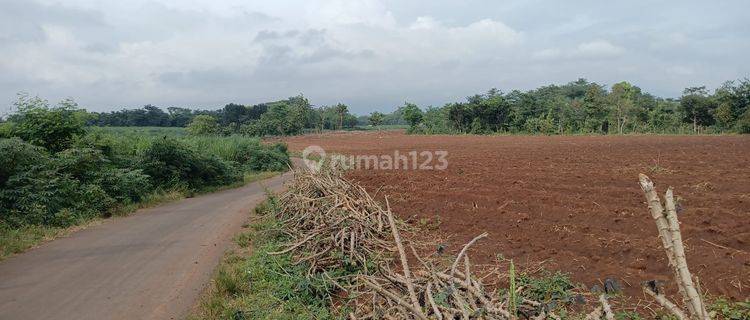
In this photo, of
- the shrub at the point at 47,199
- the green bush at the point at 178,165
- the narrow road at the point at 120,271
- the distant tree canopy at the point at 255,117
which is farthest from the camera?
the distant tree canopy at the point at 255,117

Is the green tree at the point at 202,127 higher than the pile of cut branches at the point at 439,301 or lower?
higher

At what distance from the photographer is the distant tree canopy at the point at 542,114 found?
3472cm

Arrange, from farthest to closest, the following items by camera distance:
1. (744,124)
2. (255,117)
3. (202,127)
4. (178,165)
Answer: (255,117) < (202,127) < (744,124) < (178,165)

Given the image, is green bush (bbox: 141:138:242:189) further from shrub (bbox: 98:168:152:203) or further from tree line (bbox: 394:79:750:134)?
tree line (bbox: 394:79:750:134)

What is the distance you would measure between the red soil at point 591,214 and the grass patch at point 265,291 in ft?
6.40

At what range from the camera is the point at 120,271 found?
6.63m

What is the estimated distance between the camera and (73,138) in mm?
12055

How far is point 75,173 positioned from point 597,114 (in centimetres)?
3939

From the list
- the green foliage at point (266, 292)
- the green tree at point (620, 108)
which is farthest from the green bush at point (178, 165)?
the green tree at point (620, 108)

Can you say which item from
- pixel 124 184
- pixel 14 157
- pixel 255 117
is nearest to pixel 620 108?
pixel 124 184

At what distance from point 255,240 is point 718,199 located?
762 centimetres

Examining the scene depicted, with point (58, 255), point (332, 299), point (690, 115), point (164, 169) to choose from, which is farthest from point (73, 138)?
point (690, 115)

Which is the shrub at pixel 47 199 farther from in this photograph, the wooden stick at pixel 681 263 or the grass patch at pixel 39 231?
the wooden stick at pixel 681 263

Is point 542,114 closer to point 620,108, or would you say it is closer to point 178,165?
point 620,108
